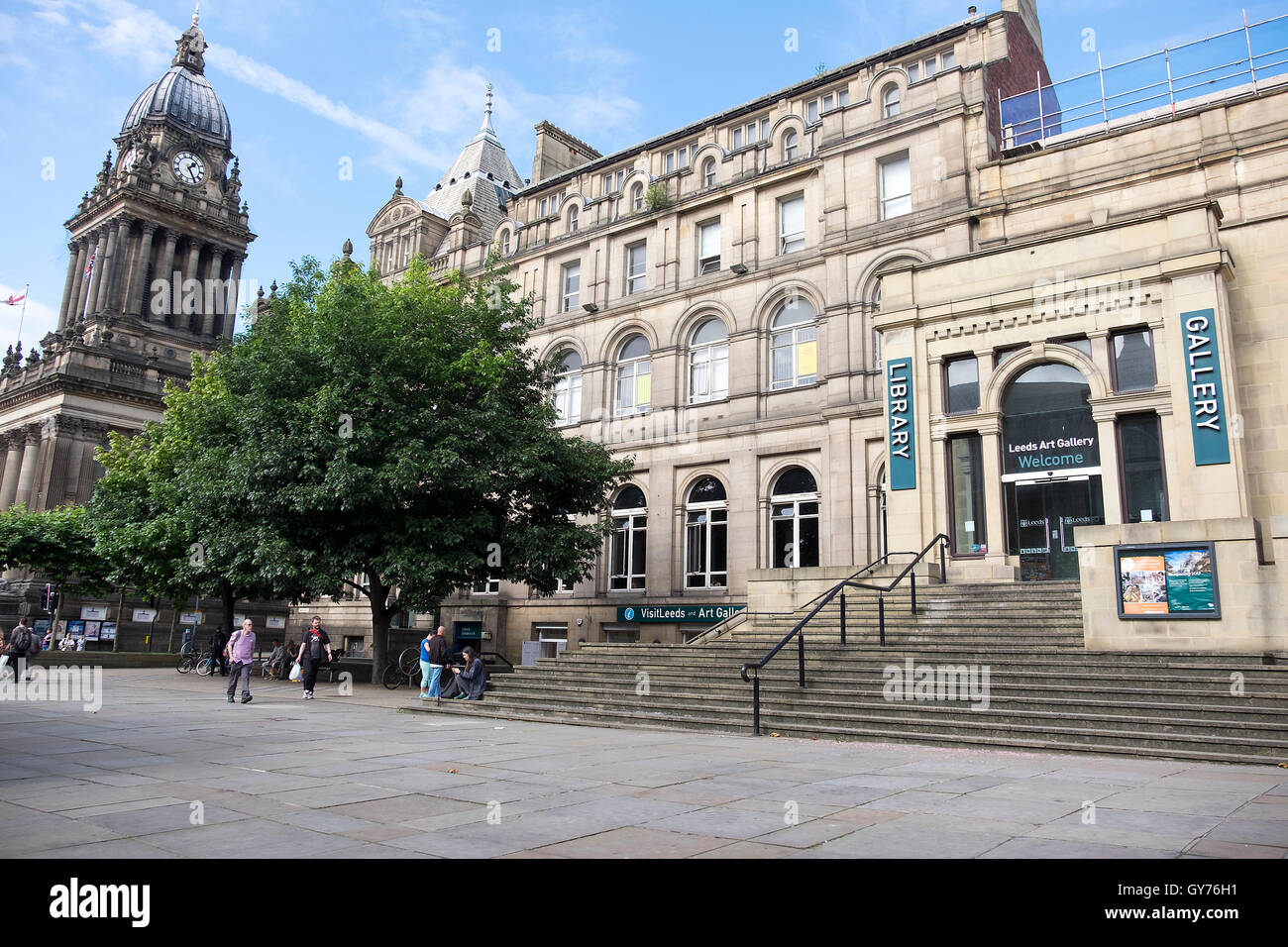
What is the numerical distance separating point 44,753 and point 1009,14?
101 feet

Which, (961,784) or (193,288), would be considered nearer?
(961,784)

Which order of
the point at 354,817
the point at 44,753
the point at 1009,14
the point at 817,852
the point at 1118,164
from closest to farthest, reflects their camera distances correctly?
the point at 817,852 < the point at 354,817 < the point at 44,753 < the point at 1118,164 < the point at 1009,14

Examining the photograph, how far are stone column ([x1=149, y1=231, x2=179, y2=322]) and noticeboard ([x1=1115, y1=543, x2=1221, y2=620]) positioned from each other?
73.1 m

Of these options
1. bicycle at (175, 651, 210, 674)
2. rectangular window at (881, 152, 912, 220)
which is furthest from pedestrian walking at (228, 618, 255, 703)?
rectangular window at (881, 152, 912, 220)

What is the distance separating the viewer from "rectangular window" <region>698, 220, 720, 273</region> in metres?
31.6

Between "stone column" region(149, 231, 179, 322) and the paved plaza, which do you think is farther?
"stone column" region(149, 231, 179, 322)

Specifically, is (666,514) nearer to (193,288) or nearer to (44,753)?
(44,753)

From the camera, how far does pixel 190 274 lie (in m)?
71.5

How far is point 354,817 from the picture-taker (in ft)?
20.7

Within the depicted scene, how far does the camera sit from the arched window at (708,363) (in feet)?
99.1

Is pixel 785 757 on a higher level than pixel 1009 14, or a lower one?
lower

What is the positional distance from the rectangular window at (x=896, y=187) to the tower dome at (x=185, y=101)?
7262cm

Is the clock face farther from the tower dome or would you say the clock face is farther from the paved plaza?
the paved plaza
